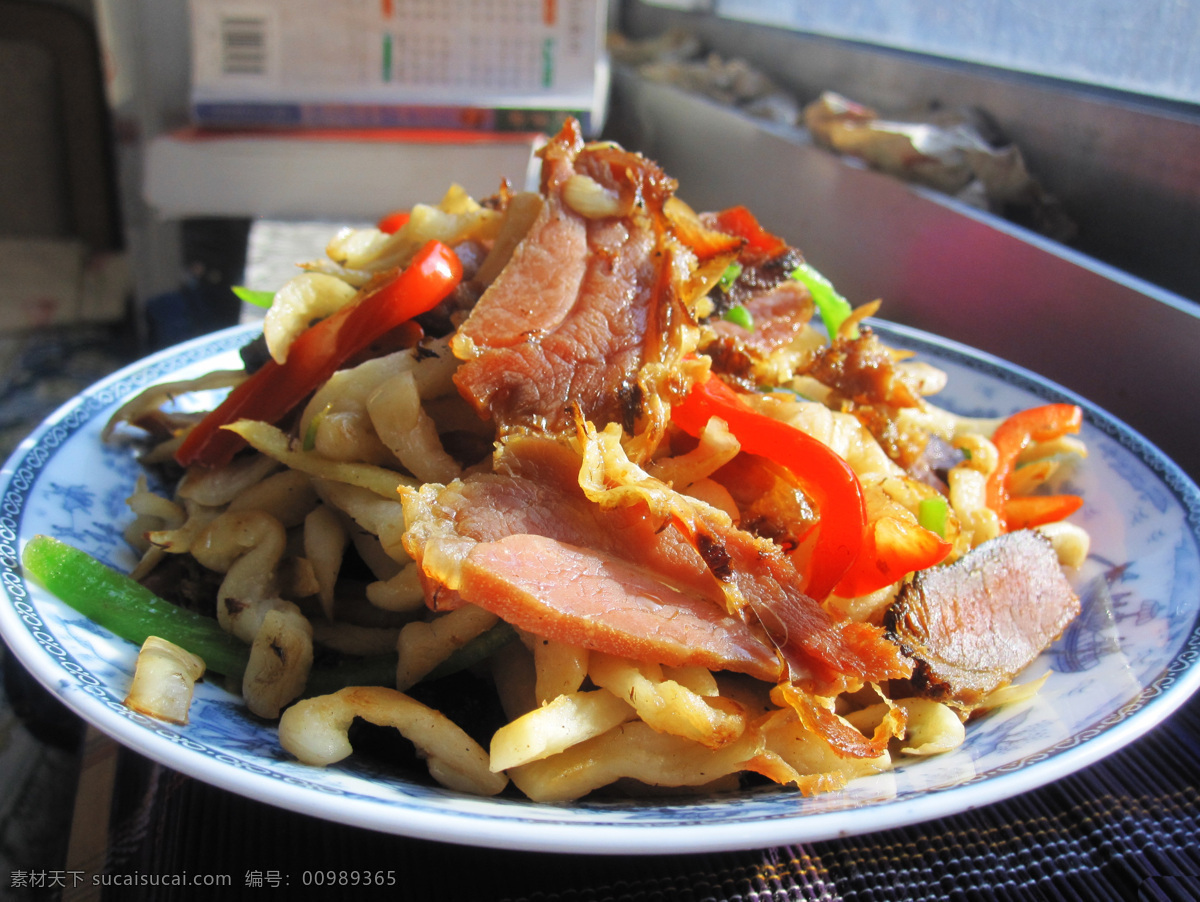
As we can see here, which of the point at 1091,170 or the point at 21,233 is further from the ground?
the point at 1091,170

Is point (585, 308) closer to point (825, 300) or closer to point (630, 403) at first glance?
point (630, 403)

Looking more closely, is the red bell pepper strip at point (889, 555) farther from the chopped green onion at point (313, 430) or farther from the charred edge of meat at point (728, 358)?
the chopped green onion at point (313, 430)

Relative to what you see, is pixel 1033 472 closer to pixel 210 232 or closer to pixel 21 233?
pixel 210 232

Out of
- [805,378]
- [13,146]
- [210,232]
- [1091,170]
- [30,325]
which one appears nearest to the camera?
[805,378]

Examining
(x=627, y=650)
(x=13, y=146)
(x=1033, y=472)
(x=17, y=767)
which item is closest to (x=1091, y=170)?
(x=1033, y=472)

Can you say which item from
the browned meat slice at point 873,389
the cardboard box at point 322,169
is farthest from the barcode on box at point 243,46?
the browned meat slice at point 873,389

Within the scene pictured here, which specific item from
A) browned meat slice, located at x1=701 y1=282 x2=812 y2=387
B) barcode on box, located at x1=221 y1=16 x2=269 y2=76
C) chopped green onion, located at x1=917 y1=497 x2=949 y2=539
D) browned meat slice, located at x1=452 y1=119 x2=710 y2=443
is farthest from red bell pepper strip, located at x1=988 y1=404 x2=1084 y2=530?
barcode on box, located at x1=221 y1=16 x2=269 y2=76
